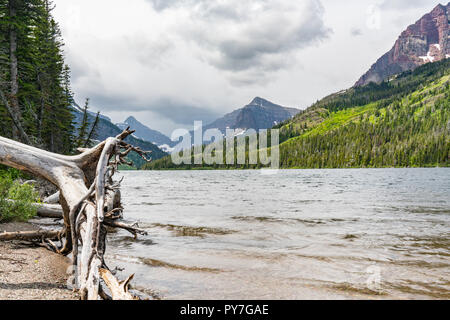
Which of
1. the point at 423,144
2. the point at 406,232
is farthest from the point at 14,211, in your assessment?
the point at 423,144

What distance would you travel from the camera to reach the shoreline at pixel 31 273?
18.3 ft

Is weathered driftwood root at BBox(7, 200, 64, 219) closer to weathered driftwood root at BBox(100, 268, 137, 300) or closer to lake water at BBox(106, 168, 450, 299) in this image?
lake water at BBox(106, 168, 450, 299)

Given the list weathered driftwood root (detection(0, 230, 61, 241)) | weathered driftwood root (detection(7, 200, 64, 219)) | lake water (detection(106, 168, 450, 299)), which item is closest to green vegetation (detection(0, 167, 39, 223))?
weathered driftwood root (detection(7, 200, 64, 219))

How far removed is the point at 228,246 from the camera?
1158 cm

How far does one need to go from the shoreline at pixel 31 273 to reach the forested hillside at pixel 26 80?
16636mm

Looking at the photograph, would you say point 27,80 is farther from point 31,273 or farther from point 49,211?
point 31,273

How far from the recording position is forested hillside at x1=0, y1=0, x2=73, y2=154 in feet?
81.4

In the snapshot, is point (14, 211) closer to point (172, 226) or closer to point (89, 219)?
point (172, 226)

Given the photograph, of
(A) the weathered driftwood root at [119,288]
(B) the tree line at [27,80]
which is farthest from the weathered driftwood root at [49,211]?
(A) the weathered driftwood root at [119,288]

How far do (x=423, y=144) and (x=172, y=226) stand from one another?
18362 centimetres

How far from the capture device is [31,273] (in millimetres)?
6848

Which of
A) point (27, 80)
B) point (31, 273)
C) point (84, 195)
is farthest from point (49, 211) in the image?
point (27, 80)

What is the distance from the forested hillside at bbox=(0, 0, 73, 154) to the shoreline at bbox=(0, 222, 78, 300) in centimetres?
1664
